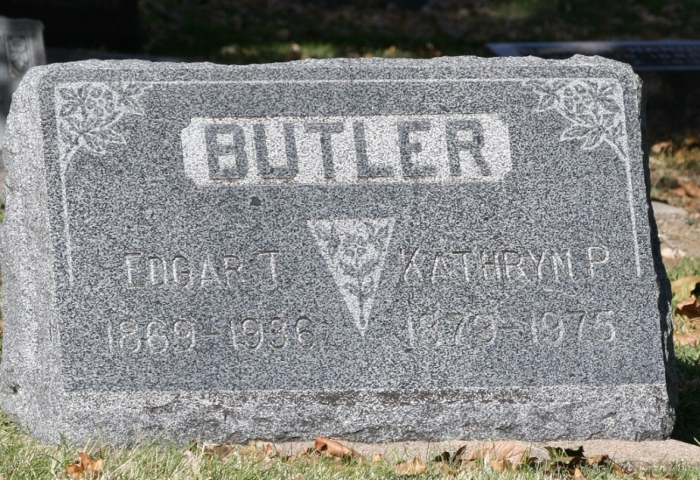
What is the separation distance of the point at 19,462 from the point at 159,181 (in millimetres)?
971

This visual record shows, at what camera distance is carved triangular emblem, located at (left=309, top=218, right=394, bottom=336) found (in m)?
3.46

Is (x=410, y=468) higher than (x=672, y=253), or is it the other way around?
(x=672, y=253)

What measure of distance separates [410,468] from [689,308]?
2.31 meters

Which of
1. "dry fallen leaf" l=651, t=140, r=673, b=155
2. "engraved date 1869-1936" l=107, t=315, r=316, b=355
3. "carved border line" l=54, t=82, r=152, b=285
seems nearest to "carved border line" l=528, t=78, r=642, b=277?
"engraved date 1869-1936" l=107, t=315, r=316, b=355

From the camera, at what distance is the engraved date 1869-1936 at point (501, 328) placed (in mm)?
3477

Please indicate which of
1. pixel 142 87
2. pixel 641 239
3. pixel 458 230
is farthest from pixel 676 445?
pixel 142 87

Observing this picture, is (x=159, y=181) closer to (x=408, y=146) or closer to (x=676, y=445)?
(x=408, y=146)

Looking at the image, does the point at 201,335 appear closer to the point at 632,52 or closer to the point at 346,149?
the point at 346,149

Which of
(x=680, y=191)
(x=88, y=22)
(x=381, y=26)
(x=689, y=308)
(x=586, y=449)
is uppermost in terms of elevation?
(x=381, y=26)

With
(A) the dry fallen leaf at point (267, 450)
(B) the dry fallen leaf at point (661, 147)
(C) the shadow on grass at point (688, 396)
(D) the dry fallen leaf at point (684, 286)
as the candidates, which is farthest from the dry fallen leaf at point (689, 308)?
(B) the dry fallen leaf at point (661, 147)

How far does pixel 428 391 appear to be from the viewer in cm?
343

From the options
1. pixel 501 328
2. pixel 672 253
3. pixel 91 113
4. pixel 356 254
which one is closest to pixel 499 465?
pixel 501 328

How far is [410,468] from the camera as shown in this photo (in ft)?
10.4

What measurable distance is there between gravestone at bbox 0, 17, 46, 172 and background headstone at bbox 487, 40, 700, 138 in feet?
11.5
